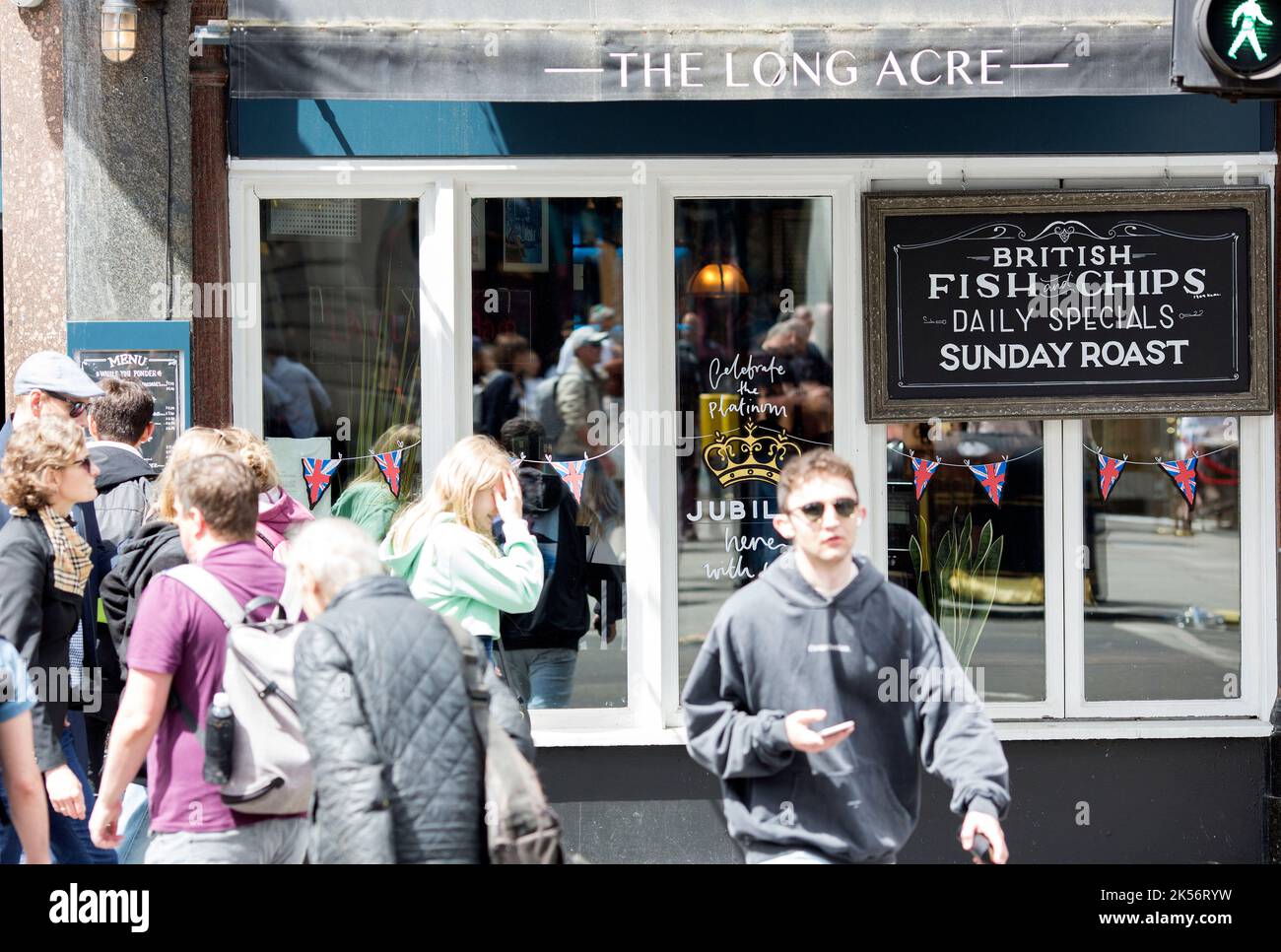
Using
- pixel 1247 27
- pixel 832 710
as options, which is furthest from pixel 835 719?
pixel 1247 27

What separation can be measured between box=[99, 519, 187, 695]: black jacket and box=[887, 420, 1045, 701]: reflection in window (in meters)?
3.26

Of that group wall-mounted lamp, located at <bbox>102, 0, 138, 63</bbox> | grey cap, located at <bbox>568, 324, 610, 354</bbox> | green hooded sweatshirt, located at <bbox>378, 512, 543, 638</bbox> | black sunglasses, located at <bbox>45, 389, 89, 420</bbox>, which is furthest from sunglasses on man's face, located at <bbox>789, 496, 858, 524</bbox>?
wall-mounted lamp, located at <bbox>102, 0, 138, 63</bbox>

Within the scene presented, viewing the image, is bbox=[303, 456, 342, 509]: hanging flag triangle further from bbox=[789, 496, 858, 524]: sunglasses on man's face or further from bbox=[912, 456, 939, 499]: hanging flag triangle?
bbox=[789, 496, 858, 524]: sunglasses on man's face

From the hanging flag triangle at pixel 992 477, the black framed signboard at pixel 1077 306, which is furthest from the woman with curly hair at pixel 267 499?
the hanging flag triangle at pixel 992 477

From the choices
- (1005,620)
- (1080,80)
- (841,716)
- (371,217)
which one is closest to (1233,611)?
(1005,620)

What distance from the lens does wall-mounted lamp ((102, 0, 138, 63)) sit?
630 centimetres

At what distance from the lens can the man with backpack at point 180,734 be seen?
3.89 metres

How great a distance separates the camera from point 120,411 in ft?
18.2

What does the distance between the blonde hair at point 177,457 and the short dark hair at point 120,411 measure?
1.62 ft

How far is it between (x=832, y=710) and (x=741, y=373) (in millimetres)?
2985

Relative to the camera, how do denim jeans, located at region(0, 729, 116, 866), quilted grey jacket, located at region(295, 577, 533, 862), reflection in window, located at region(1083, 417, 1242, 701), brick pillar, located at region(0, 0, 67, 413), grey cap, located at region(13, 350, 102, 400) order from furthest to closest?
reflection in window, located at region(1083, 417, 1242, 701) → brick pillar, located at region(0, 0, 67, 413) → grey cap, located at region(13, 350, 102, 400) → denim jeans, located at region(0, 729, 116, 866) → quilted grey jacket, located at region(295, 577, 533, 862)

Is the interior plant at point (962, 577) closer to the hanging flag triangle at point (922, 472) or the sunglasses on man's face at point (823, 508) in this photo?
the hanging flag triangle at point (922, 472)

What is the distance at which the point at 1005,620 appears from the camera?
22.2 feet

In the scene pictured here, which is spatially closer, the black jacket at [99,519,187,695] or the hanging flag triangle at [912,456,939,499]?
the black jacket at [99,519,187,695]
